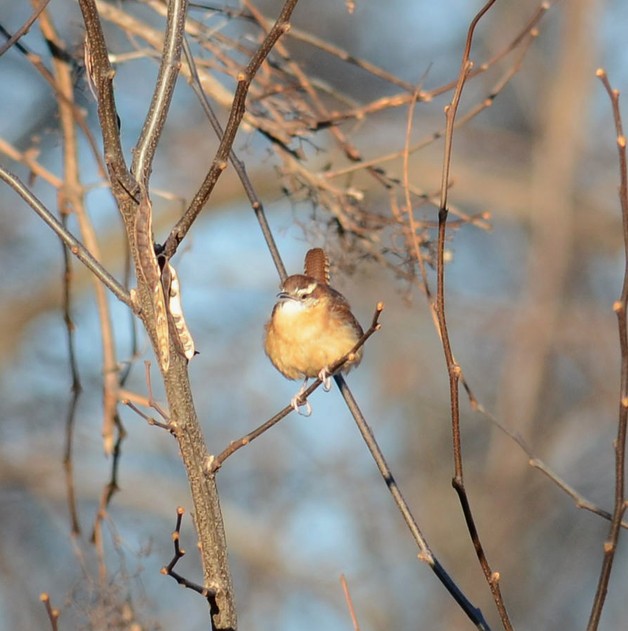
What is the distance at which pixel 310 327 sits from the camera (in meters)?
3.57

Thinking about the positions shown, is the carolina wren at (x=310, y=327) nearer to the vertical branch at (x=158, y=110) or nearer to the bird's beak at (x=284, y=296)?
→ the bird's beak at (x=284, y=296)

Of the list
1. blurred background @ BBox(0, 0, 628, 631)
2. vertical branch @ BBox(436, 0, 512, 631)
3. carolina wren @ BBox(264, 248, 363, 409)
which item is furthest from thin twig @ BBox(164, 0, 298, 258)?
blurred background @ BBox(0, 0, 628, 631)

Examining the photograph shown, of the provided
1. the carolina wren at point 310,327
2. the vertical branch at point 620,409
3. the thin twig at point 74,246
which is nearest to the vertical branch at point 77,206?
the carolina wren at point 310,327

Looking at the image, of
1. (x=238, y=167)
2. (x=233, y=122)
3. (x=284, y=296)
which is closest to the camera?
(x=233, y=122)

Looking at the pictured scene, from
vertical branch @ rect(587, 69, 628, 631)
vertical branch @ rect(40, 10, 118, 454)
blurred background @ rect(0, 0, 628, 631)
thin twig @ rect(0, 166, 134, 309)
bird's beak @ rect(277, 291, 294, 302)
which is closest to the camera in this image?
vertical branch @ rect(587, 69, 628, 631)

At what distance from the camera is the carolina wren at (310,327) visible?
3.50 m

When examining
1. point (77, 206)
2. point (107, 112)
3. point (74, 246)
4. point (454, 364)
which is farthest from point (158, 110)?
point (77, 206)

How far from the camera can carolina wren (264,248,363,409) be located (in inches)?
138

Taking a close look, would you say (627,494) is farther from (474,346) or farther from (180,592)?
(180,592)

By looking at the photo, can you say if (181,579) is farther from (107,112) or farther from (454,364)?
(107,112)

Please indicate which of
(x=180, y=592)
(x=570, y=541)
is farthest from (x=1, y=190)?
(x=570, y=541)

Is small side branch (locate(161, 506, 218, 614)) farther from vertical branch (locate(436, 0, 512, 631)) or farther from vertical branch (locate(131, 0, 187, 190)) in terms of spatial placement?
vertical branch (locate(131, 0, 187, 190))

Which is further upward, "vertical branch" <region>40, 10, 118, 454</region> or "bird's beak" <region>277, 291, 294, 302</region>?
"vertical branch" <region>40, 10, 118, 454</region>

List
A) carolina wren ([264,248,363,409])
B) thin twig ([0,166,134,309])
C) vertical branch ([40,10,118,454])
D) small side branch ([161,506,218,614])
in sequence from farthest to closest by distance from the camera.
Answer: vertical branch ([40,10,118,454])
carolina wren ([264,248,363,409])
thin twig ([0,166,134,309])
small side branch ([161,506,218,614])
